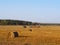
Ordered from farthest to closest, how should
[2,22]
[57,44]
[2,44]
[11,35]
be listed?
1. [2,22]
2. [11,35]
3. [57,44]
4. [2,44]

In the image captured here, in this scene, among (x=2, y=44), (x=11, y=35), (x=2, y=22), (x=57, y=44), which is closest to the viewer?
(x=2, y=44)

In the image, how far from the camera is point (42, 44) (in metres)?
21.8

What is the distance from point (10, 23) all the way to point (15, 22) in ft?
11.5

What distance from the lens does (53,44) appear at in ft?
72.4

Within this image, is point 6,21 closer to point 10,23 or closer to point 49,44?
point 10,23

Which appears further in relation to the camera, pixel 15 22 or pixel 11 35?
pixel 15 22

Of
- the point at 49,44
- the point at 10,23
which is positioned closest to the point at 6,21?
the point at 10,23

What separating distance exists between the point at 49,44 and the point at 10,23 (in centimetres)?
8836

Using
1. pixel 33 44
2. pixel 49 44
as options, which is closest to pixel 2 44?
pixel 33 44

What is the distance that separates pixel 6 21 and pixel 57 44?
3496 inches

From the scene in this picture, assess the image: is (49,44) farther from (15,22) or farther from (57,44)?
(15,22)

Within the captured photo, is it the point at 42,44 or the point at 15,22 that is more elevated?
the point at 42,44

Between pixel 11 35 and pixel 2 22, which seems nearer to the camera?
pixel 11 35

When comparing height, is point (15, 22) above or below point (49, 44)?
below
